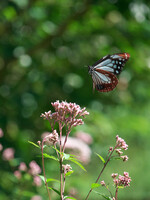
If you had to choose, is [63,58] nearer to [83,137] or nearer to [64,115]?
[83,137]

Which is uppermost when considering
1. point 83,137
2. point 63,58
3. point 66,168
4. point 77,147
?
point 63,58

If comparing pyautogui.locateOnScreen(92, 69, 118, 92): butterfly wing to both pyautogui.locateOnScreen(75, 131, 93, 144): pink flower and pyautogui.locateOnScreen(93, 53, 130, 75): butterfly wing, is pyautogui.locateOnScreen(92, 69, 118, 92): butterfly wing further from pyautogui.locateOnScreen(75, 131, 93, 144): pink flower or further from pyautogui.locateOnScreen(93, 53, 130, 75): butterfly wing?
pyautogui.locateOnScreen(75, 131, 93, 144): pink flower

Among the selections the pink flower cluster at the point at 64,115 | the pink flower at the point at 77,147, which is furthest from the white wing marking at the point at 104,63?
the pink flower at the point at 77,147

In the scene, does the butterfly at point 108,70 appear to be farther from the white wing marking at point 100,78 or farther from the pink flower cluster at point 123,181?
the pink flower cluster at point 123,181

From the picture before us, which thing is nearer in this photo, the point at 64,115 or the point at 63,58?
the point at 64,115

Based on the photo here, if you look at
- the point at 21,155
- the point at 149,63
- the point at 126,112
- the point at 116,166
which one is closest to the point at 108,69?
the point at 21,155

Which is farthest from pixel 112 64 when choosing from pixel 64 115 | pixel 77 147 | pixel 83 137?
pixel 83 137

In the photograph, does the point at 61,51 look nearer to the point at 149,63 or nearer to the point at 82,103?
the point at 82,103
